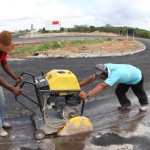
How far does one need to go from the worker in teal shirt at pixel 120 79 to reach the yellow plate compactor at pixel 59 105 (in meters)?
0.24

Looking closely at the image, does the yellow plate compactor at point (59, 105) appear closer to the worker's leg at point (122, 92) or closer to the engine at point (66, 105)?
Answer: the engine at point (66, 105)

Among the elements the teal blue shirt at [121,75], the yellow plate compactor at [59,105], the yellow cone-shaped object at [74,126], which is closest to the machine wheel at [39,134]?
the yellow plate compactor at [59,105]

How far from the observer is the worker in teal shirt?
6.20 meters

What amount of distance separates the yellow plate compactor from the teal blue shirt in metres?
0.73

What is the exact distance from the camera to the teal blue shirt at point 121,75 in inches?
248

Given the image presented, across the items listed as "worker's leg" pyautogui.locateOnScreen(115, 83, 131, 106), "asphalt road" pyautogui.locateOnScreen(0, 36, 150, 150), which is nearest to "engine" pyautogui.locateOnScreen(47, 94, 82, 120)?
"asphalt road" pyautogui.locateOnScreen(0, 36, 150, 150)

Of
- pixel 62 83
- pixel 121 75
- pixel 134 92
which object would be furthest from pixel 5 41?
pixel 134 92

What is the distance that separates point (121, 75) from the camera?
6.57 m

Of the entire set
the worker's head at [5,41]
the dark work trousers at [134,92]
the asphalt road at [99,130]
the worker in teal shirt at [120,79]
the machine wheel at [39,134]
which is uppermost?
the worker's head at [5,41]

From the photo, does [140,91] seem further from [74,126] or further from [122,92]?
[74,126]

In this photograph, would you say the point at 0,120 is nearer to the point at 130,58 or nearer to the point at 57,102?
the point at 57,102

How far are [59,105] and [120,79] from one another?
149 cm

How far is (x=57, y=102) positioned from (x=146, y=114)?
96.6 inches

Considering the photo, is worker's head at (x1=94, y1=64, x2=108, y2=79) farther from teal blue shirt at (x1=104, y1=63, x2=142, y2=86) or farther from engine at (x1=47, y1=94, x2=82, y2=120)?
engine at (x1=47, y1=94, x2=82, y2=120)
